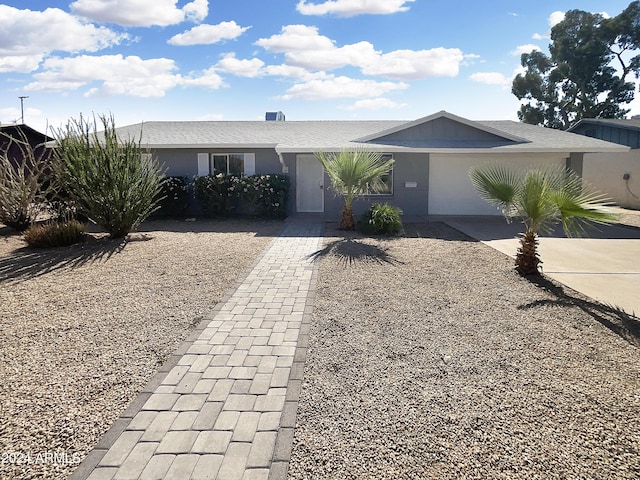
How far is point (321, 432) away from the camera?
3248 millimetres

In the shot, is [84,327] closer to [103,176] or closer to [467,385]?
[467,385]

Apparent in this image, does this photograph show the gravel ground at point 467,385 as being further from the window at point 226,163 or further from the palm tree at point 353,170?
the window at point 226,163

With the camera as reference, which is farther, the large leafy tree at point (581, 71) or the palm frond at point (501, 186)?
the large leafy tree at point (581, 71)

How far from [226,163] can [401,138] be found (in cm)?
624

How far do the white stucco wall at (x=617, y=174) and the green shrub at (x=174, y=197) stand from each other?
18508 mm

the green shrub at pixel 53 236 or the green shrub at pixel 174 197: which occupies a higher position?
the green shrub at pixel 174 197

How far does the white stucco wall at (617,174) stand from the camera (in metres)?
19.9

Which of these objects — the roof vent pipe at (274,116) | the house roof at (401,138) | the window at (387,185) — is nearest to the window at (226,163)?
the house roof at (401,138)

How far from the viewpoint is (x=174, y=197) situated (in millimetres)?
15719

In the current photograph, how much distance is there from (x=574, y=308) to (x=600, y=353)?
61.4 inches

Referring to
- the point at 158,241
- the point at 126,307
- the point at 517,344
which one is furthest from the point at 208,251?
the point at 517,344

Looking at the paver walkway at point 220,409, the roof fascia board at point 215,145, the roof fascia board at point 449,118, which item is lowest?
the paver walkway at point 220,409

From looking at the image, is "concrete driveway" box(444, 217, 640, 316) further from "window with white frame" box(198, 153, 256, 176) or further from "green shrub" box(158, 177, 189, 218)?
"green shrub" box(158, 177, 189, 218)

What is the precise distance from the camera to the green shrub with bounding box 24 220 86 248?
10258mm
